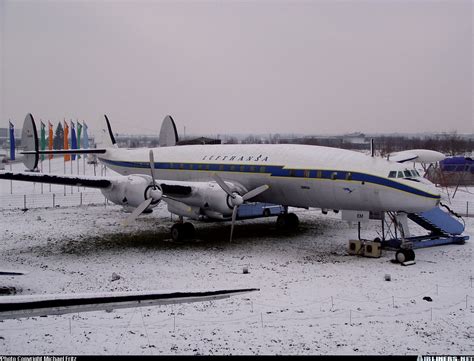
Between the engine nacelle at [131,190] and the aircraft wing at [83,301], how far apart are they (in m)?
12.8

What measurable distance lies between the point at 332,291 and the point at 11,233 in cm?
1504

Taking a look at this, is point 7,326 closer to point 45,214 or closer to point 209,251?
point 209,251

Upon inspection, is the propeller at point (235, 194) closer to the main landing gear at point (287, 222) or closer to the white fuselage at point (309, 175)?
the white fuselage at point (309, 175)

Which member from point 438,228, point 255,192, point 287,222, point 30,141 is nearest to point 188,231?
point 255,192

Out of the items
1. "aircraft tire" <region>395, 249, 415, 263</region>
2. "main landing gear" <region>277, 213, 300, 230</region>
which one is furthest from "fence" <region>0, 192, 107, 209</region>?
"aircraft tire" <region>395, 249, 415, 263</region>

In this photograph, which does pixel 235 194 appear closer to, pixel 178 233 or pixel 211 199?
pixel 211 199

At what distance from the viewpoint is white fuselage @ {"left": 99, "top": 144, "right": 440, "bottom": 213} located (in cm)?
1583

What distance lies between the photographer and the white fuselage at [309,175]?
623 inches

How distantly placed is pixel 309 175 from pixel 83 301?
46.6 feet

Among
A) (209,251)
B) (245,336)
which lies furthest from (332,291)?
(209,251)

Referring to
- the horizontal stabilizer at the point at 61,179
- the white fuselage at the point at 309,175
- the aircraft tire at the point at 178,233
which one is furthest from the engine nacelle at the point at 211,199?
the horizontal stabilizer at the point at 61,179

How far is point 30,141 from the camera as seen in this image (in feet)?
64.0

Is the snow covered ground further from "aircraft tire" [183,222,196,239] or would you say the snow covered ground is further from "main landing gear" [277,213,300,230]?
"main landing gear" [277,213,300,230]

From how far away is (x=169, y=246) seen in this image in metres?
18.5
